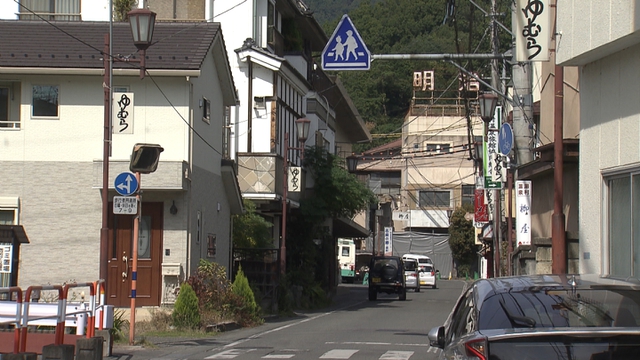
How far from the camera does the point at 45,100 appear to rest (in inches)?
821

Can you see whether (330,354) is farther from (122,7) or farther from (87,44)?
(122,7)

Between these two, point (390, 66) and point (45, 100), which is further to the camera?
point (390, 66)

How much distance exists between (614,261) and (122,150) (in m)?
13.1

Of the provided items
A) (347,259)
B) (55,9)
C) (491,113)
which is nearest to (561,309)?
(491,113)

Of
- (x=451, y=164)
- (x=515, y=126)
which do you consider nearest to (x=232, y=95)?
(x=515, y=126)

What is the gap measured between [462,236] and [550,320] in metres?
59.7

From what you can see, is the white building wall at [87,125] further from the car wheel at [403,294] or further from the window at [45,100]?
the car wheel at [403,294]

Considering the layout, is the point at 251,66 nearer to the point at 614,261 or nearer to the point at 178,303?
the point at 178,303

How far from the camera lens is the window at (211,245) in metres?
23.3

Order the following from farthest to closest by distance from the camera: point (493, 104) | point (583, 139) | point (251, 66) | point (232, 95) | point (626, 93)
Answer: point (251, 66), point (232, 95), point (493, 104), point (583, 139), point (626, 93)

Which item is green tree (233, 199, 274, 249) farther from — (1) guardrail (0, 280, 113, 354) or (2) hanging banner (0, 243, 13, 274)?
(1) guardrail (0, 280, 113, 354)

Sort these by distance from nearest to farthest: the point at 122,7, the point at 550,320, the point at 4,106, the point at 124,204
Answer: the point at 550,320 → the point at 124,204 → the point at 4,106 → the point at 122,7

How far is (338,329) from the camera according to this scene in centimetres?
1984

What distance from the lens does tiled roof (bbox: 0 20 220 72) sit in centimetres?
2031
